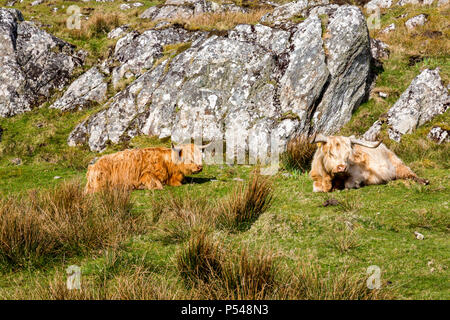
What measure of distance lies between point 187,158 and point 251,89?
15.8ft

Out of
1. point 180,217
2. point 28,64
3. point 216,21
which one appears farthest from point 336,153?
point 28,64

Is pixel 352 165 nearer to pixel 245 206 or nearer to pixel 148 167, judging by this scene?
pixel 245 206

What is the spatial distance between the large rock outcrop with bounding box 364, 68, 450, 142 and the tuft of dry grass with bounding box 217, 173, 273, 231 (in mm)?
6441

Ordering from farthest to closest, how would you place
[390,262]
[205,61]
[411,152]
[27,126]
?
[27,126] → [205,61] → [411,152] → [390,262]

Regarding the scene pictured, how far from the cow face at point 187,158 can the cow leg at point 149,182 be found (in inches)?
22.9

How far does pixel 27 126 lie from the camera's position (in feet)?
45.5

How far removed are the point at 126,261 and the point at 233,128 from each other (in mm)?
8000

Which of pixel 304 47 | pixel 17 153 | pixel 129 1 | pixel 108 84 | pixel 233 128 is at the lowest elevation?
pixel 17 153

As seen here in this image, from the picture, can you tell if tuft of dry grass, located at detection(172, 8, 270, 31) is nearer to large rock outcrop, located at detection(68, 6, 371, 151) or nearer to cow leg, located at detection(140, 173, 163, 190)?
large rock outcrop, located at detection(68, 6, 371, 151)

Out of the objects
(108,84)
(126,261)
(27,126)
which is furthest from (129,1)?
(126,261)

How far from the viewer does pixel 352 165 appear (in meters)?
7.02

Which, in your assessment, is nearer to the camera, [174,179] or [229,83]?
[174,179]

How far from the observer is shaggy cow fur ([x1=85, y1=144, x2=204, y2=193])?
316 inches
